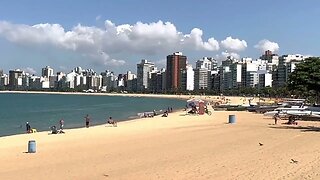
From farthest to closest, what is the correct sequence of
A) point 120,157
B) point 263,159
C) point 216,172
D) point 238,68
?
point 238,68, point 120,157, point 263,159, point 216,172

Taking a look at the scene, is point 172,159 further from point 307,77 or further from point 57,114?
point 57,114

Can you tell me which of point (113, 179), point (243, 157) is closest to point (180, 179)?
point (113, 179)

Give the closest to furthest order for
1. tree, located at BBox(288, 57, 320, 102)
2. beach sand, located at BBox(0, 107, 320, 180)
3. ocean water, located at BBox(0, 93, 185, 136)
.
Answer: beach sand, located at BBox(0, 107, 320, 180) → tree, located at BBox(288, 57, 320, 102) → ocean water, located at BBox(0, 93, 185, 136)

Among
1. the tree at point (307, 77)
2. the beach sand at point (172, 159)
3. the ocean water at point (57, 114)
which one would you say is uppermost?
the tree at point (307, 77)

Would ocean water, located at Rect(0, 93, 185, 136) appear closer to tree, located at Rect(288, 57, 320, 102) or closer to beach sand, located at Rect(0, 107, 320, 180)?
beach sand, located at Rect(0, 107, 320, 180)

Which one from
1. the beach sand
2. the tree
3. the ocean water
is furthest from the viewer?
the ocean water

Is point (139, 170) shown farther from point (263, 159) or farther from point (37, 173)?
point (263, 159)

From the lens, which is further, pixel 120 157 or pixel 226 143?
pixel 226 143

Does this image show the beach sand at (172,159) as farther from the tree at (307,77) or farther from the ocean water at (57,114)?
the tree at (307,77)

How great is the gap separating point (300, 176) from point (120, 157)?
7348 mm

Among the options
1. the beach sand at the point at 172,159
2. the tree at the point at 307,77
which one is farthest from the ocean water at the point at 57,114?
the tree at the point at 307,77

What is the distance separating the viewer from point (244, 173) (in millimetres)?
12828

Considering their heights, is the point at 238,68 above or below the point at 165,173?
above

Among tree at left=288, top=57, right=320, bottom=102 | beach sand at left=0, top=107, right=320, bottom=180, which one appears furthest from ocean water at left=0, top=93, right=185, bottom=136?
tree at left=288, top=57, right=320, bottom=102
